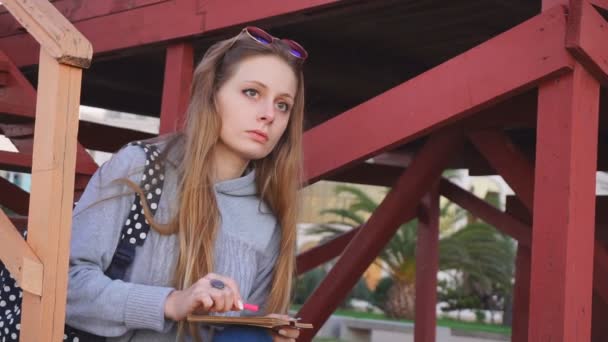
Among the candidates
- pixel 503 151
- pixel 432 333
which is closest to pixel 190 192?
pixel 503 151

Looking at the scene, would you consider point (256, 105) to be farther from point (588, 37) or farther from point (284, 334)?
point (588, 37)

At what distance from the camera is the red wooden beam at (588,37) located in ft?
10.9

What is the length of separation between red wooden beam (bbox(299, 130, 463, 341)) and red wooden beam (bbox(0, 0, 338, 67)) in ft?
5.77

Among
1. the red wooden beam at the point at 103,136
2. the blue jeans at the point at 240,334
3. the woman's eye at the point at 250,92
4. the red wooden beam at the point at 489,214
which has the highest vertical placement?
the red wooden beam at the point at 103,136

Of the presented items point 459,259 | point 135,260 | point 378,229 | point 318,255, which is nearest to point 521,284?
point 378,229

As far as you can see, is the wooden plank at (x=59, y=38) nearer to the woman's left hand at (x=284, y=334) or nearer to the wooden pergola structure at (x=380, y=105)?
the wooden pergola structure at (x=380, y=105)

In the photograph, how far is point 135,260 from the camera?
2.51m

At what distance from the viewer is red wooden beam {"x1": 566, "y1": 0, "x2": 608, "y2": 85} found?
332 centimetres

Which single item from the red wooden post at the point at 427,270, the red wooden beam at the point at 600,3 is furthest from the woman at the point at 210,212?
the red wooden post at the point at 427,270

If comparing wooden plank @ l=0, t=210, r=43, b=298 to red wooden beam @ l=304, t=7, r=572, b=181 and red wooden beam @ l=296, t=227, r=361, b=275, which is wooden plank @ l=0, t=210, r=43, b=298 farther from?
red wooden beam @ l=296, t=227, r=361, b=275

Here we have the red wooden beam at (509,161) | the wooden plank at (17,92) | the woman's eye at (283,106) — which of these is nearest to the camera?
the woman's eye at (283,106)

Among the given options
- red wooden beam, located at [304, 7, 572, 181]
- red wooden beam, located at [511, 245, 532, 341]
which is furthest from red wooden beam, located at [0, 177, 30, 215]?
red wooden beam, located at [511, 245, 532, 341]

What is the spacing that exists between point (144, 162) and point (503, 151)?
321 cm

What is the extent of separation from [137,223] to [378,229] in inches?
135
